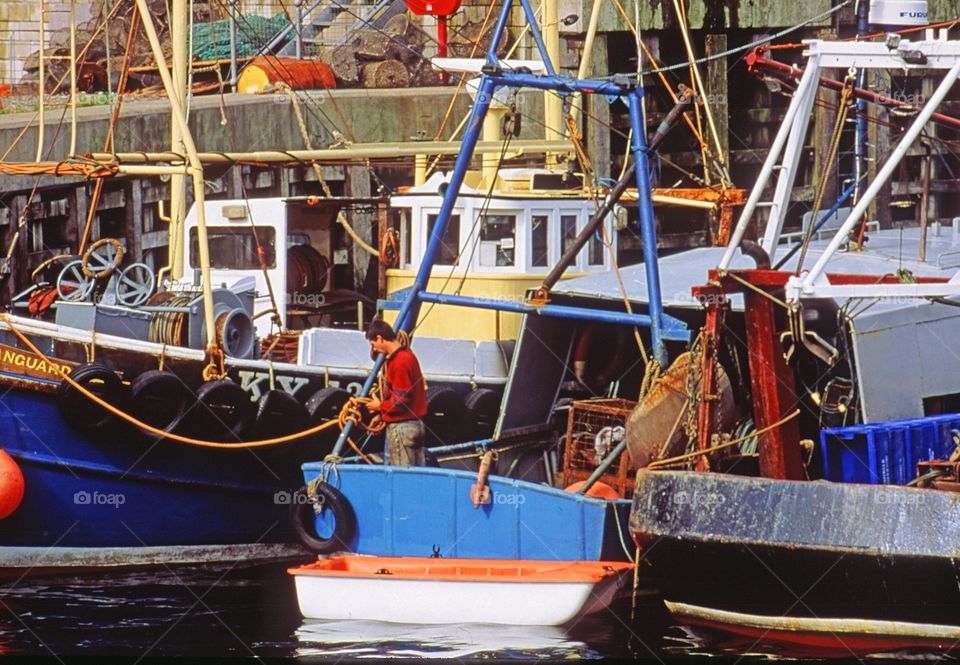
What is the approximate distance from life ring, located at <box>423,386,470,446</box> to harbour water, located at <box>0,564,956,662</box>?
2312 mm

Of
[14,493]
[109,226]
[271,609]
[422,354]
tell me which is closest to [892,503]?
[271,609]

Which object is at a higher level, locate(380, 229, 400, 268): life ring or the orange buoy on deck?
the orange buoy on deck

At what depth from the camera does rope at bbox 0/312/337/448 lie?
44.7 ft

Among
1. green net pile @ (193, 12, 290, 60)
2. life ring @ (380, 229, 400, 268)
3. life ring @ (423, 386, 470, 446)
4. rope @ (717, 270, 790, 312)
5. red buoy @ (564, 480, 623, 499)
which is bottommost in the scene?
red buoy @ (564, 480, 623, 499)

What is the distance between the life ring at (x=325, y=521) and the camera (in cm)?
1258

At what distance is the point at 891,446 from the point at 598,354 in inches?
152

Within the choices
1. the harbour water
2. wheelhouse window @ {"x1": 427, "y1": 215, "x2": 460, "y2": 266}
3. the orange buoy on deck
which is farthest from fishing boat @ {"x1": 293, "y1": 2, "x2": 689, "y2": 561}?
the orange buoy on deck

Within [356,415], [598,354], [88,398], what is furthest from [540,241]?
[88,398]

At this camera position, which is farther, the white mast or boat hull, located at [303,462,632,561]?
the white mast

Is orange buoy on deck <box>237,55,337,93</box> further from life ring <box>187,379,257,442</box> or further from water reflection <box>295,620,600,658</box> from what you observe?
water reflection <box>295,620,600,658</box>

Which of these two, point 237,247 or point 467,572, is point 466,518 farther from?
point 237,247

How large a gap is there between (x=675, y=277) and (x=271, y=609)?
457 cm

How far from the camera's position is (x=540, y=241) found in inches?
629

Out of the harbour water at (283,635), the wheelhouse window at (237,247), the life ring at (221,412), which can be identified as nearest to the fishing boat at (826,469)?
the harbour water at (283,635)
